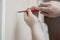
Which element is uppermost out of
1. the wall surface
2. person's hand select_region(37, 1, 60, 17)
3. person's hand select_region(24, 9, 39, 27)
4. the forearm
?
person's hand select_region(37, 1, 60, 17)

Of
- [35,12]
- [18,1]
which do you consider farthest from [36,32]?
[18,1]

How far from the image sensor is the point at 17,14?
672mm

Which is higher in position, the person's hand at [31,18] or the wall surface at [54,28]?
the person's hand at [31,18]

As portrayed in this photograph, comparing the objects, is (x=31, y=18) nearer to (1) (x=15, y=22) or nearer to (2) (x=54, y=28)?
(1) (x=15, y=22)

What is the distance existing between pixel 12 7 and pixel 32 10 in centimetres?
10

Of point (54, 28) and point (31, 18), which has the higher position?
point (31, 18)

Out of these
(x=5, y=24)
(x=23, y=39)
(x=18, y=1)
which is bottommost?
(x=23, y=39)

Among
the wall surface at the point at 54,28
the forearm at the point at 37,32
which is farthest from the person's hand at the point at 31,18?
the wall surface at the point at 54,28

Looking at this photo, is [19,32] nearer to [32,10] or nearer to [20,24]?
[20,24]

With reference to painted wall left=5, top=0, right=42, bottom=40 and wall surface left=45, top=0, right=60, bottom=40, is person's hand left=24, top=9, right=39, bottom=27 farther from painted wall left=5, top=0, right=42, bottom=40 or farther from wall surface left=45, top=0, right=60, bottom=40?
wall surface left=45, top=0, right=60, bottom=40

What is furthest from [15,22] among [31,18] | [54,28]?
[54,28]

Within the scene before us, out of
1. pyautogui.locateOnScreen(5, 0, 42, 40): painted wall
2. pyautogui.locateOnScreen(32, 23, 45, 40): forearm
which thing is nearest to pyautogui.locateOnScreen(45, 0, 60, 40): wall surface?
pyautogui.locateOnScreen(5, 0, 42, 40): painted wall

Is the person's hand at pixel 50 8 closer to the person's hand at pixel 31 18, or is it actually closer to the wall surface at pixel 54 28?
the person's hand at pixel 31 18

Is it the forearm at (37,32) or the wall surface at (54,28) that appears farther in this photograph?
the wall surface at (54,28)
